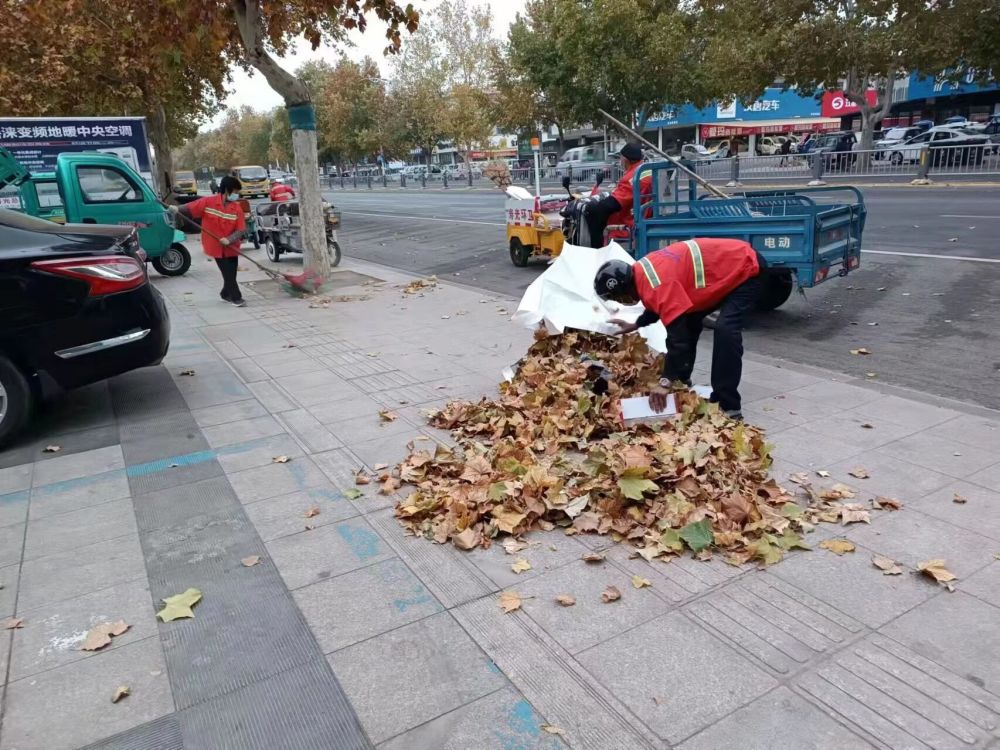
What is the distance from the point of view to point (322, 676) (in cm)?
295

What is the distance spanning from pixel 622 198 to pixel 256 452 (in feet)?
18.6

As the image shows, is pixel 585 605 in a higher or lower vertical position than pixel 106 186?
lower

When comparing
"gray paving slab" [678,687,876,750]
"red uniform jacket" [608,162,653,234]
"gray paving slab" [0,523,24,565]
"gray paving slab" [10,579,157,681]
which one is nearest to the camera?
"gray paving slab" [678,687,876,750]

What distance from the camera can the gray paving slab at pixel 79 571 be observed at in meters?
3.59

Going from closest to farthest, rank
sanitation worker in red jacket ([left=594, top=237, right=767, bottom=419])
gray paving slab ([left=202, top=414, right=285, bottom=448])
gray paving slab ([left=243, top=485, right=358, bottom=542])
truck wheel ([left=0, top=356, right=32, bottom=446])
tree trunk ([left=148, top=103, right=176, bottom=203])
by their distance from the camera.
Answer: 1. gray paving slab ([left=243, top=485, right=358, bottom=542])
2. sanitation worker in red jacket ([left=594, top=237, right=767, bottom=419])
3. truck wheel ([left=0, top=356, right=32, bottom=446])
4. gray paving slab ([left=202, top=414, right=285, bottom=448])
5. tree trunk ([left=148, top=103, right=176, bottom=203])

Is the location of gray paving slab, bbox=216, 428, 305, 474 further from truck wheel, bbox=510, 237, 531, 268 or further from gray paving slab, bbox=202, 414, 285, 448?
truck wheel, bbox=510, 237, 531, 268

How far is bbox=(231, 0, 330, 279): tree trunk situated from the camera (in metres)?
10.6

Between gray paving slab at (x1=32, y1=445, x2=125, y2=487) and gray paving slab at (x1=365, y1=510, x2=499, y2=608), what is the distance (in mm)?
2152

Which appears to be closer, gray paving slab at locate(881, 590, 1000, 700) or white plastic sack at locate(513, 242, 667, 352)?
gray paving slab at locate(881, 590, 1000, 700)

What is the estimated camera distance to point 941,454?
185 inches

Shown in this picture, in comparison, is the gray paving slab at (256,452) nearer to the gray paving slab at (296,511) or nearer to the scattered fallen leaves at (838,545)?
the gray paving slab at (296,511)

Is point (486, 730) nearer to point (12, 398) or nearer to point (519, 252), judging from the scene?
point (12, 398)

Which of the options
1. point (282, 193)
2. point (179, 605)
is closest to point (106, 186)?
point (282, 193)

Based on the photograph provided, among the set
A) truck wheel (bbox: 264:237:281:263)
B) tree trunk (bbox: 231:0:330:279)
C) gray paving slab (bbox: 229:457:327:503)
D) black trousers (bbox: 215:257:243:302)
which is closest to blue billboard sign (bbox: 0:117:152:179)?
truck wheel (bbox: 264:237:281:263)
